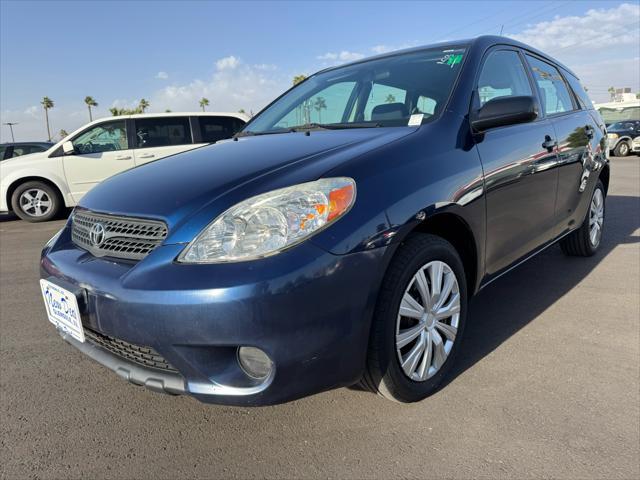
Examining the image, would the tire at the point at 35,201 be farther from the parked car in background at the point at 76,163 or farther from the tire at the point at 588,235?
the tire at the point at 588,235

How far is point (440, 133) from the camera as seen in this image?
2225mm

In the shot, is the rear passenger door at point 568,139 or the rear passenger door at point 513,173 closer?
the rear passenger door at point 513,173

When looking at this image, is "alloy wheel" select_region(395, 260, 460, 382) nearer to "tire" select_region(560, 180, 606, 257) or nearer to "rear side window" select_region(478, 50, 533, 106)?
"rear side window" select_region(478, 50, 533, 106)

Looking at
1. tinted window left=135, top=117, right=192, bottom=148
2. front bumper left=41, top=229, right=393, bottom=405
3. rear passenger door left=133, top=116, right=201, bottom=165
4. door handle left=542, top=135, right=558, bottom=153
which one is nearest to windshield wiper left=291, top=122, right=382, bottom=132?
front bumper left=41, top=229, right=393, bottom=405

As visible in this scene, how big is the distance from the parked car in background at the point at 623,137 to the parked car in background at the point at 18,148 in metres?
19.1

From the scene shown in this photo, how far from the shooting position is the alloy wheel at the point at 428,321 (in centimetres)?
200

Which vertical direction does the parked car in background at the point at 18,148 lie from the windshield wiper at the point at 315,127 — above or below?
above

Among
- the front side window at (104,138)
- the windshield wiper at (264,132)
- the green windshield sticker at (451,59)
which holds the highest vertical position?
the front side window at (104,138)

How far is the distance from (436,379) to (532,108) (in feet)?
4.80

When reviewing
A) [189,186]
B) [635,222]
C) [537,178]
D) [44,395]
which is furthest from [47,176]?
[635,222]

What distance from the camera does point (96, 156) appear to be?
792 cm

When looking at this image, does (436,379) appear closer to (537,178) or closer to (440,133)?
(440,133)

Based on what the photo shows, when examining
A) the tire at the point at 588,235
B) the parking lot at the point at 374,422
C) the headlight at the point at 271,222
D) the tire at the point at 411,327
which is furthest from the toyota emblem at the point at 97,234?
the tire at the point at 588,235

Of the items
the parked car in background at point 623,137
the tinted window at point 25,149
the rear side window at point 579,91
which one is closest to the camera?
the rear side window at point 579,91
